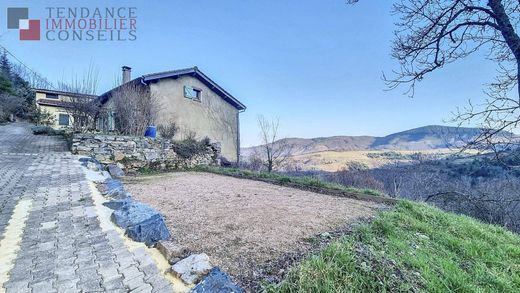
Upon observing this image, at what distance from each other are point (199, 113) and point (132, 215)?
497 inches

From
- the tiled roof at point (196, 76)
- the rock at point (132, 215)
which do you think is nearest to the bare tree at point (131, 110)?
the tiled roof at point (196, 76)

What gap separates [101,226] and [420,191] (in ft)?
44.1

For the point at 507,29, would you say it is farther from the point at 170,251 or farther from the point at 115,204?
the point at 115,204

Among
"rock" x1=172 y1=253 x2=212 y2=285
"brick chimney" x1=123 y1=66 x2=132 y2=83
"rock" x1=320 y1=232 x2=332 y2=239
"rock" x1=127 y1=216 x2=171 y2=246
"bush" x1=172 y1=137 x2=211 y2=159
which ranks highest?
"brick chimney" x1=123 y1=66 x2=132 y2=83

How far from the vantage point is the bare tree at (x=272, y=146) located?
12812mm

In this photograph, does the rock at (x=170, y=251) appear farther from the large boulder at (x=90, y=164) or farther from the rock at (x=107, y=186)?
the large boulder at (x=90, y=164)

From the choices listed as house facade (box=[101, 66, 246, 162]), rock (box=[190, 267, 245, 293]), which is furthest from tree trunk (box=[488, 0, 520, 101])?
house facade (box=[101, 66, 246, 162])

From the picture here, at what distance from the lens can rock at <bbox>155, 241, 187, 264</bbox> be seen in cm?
219

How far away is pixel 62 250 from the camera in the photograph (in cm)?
227

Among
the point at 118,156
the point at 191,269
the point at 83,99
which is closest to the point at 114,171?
the point at 118,156

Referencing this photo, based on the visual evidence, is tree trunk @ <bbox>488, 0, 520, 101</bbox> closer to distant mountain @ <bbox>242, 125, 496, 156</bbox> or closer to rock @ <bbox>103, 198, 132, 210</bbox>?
rock @ <bbox>103, 198, 132, 210</bbox>

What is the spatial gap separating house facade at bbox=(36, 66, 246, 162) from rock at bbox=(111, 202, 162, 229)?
8.90 meters

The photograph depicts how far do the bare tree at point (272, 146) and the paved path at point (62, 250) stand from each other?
9.29 meters

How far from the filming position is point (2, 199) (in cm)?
362
